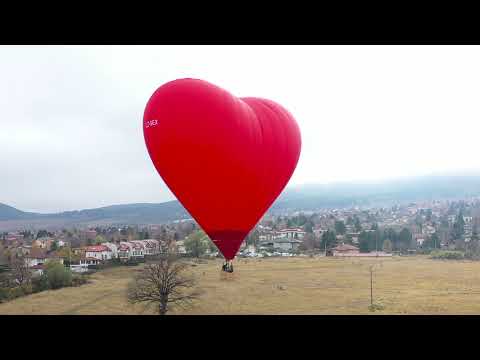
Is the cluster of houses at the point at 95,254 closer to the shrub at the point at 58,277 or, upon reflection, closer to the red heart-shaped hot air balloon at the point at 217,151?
the shrub at the point at 58,277

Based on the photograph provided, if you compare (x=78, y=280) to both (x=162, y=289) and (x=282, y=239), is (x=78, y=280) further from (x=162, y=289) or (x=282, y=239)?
(x=282, y=239)

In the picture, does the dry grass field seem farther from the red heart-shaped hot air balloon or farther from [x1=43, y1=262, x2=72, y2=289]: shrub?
the red heart-shaped hot air balloon

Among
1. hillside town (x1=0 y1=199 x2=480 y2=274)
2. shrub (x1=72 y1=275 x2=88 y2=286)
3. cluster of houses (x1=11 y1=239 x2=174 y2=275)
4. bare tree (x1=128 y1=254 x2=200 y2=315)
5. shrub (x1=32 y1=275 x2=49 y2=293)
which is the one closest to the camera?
bare tree (x1=128 y1=254 x2=200 y2=315)

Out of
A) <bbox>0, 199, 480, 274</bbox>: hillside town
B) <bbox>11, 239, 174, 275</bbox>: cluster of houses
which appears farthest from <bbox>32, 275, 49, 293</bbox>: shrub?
<bbox>11, 239, 174, 275</bbox>: cluster of houses

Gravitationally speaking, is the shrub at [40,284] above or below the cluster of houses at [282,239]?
below

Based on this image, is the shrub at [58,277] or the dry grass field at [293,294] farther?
the shrub at [58,277]

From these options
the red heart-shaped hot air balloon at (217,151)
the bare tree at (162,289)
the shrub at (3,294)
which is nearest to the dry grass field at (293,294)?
the bare tree at (162,289)

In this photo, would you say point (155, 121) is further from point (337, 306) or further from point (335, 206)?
point (335, 206)
